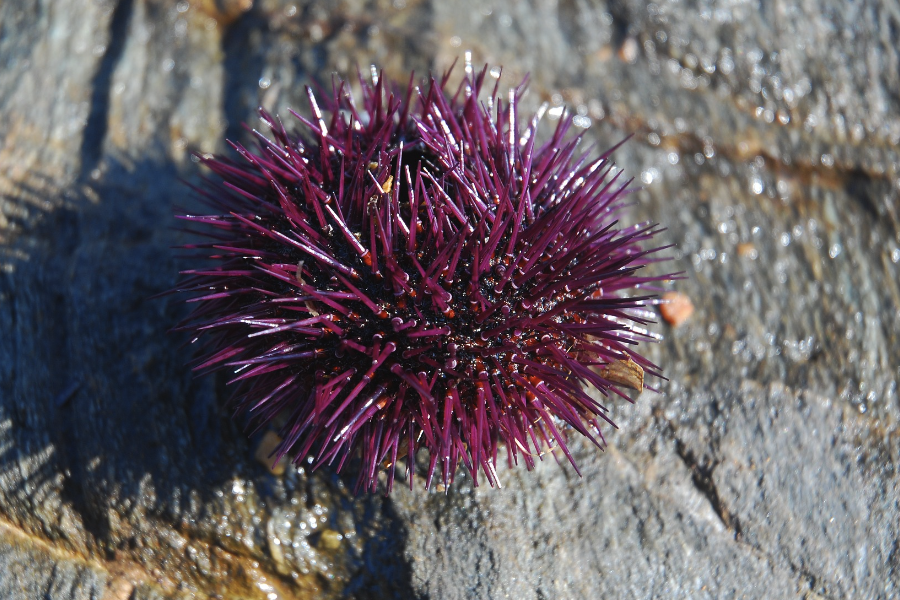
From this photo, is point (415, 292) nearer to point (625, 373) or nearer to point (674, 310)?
point (625, 373)

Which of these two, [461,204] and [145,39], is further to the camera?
[145,39]

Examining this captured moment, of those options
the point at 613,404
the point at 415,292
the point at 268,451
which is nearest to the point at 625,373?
the point at 613,404

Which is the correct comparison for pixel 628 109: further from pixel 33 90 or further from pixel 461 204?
pixel 33 90

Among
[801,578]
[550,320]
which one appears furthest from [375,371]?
[801,578]

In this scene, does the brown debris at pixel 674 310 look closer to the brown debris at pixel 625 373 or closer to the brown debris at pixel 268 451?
the brown debris at pixel 625 373

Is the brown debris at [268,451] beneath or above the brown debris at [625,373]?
beneath

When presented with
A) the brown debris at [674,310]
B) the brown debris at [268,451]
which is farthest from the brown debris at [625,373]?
the brown debris at [268,451]
